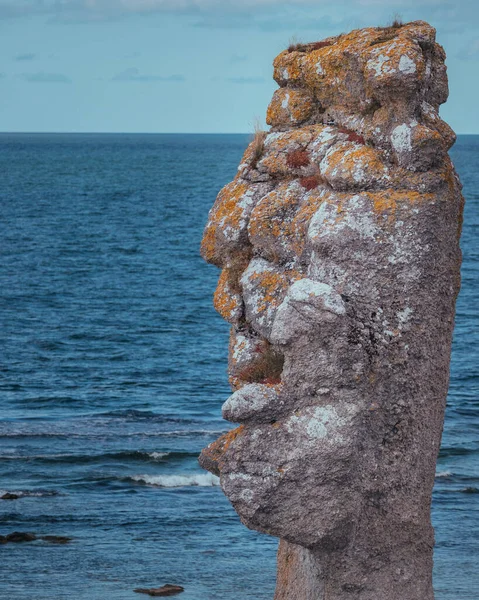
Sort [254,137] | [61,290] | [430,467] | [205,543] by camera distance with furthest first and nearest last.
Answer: [61,290], [205,543], [254,137], [430,467]

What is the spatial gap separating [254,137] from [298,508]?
210 inches

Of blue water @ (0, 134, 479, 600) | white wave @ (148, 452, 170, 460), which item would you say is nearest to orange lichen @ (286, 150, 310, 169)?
Answer: blue water @ (0, 134, 479, 600)

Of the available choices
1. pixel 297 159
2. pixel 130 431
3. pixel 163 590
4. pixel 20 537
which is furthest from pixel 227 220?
pixel 130 431

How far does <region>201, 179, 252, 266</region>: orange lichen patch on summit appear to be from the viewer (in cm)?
1391

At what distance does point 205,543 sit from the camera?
2516cm

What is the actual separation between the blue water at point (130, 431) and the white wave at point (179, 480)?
0.05 meters

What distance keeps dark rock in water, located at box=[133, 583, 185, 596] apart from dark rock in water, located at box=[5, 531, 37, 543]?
173 inches

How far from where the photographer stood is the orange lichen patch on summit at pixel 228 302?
13.8 meters

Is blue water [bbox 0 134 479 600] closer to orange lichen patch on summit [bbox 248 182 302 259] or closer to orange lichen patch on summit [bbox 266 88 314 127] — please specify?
orange lichen patch on summit [bbox 266 88 314 127]

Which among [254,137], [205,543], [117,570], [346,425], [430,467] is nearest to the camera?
[346,425]

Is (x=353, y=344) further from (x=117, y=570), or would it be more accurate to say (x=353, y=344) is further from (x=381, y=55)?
(x=117, y=570)

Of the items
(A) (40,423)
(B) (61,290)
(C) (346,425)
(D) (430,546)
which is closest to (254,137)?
(C) (346,425)

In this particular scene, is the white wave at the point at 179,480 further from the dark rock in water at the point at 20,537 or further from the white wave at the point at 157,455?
the dark rock in water at the point at 20,537

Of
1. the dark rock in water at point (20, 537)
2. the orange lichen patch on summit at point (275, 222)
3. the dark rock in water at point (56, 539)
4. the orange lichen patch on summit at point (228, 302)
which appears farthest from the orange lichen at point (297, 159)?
the dark rock in water at point (20, 537)
